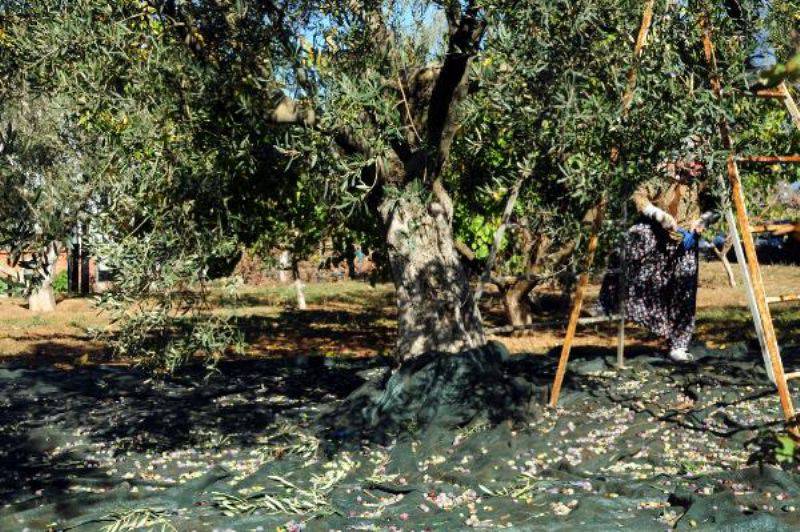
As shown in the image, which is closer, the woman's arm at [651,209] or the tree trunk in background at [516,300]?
the woman's arm at [651,209]

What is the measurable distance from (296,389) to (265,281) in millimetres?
23848

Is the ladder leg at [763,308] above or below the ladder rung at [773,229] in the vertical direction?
below

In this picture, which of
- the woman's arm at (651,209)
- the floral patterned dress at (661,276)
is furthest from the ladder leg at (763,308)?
the floral patterned dress at (661,276)

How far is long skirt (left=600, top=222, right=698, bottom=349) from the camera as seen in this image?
9.98 m

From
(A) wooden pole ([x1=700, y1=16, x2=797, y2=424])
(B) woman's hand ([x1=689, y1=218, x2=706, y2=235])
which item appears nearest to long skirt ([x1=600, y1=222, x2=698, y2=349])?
(B) woman's hand ([x1=689, y1=218, x2=706, y2=235])

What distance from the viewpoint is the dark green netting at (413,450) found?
5.43 m

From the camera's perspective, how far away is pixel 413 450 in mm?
7090

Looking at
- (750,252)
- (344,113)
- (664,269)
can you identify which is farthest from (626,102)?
(664,269)

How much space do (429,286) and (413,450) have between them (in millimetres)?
2268

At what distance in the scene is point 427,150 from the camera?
7918 mm

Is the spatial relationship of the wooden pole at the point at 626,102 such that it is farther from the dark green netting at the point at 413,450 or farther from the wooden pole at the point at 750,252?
the dark green netting at the point at 413,450

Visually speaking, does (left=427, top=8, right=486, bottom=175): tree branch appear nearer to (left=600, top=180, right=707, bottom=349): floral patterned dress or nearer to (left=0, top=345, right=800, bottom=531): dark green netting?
(left=0, top=345, right=800, bottom=531): dark green netting

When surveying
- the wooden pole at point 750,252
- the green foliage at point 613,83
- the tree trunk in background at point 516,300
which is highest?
the green foliage at point 613,83

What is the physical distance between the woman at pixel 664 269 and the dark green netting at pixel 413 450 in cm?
56
